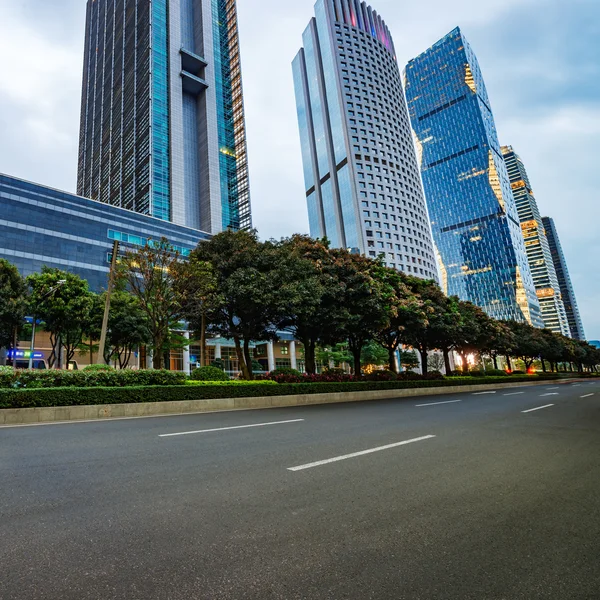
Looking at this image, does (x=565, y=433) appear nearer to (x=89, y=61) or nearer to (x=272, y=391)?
(x=272, y=391)

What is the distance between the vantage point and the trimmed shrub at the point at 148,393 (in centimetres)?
1089

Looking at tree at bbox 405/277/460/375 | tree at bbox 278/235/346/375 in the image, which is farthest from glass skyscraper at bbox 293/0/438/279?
tree at bbox 278/235/346/375

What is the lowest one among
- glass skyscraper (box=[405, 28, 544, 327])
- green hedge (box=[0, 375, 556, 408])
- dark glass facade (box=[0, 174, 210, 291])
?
green hedge (box=[0, 375, 556, 408])

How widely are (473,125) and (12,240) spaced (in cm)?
16793

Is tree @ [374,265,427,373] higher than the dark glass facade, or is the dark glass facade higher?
the dark glass facade

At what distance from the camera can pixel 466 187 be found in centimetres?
15738

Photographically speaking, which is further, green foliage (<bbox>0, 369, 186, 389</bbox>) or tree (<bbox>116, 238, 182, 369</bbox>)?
tree (<bbox>116, 238, 182, 369</bbox>)

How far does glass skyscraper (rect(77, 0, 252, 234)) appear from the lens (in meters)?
93.5

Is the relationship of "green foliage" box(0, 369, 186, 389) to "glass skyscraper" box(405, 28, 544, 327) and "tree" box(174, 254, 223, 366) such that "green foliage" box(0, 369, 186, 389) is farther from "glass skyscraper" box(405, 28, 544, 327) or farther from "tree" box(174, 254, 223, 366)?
"glass skyscraper" box(405, 28, 544, 327)

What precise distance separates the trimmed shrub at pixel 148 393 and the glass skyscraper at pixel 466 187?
482 ft

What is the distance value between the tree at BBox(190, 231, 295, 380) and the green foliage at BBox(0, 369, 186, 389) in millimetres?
5406

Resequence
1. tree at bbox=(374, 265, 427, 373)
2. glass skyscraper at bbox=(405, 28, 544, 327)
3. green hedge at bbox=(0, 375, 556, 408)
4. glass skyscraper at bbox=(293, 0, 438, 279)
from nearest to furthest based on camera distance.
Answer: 1. green hedge at bbox=(0, 375, 556, 408)
2. tree at bbox=(374, 265, 427, 373)
3. glass skyscraper at bbox=(293, 0, 438, 279)
4. glass skyscraper at bbox=(405, 28, 544, 327)

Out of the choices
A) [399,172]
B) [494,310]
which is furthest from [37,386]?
[494,310]

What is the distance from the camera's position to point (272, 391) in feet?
55.1
